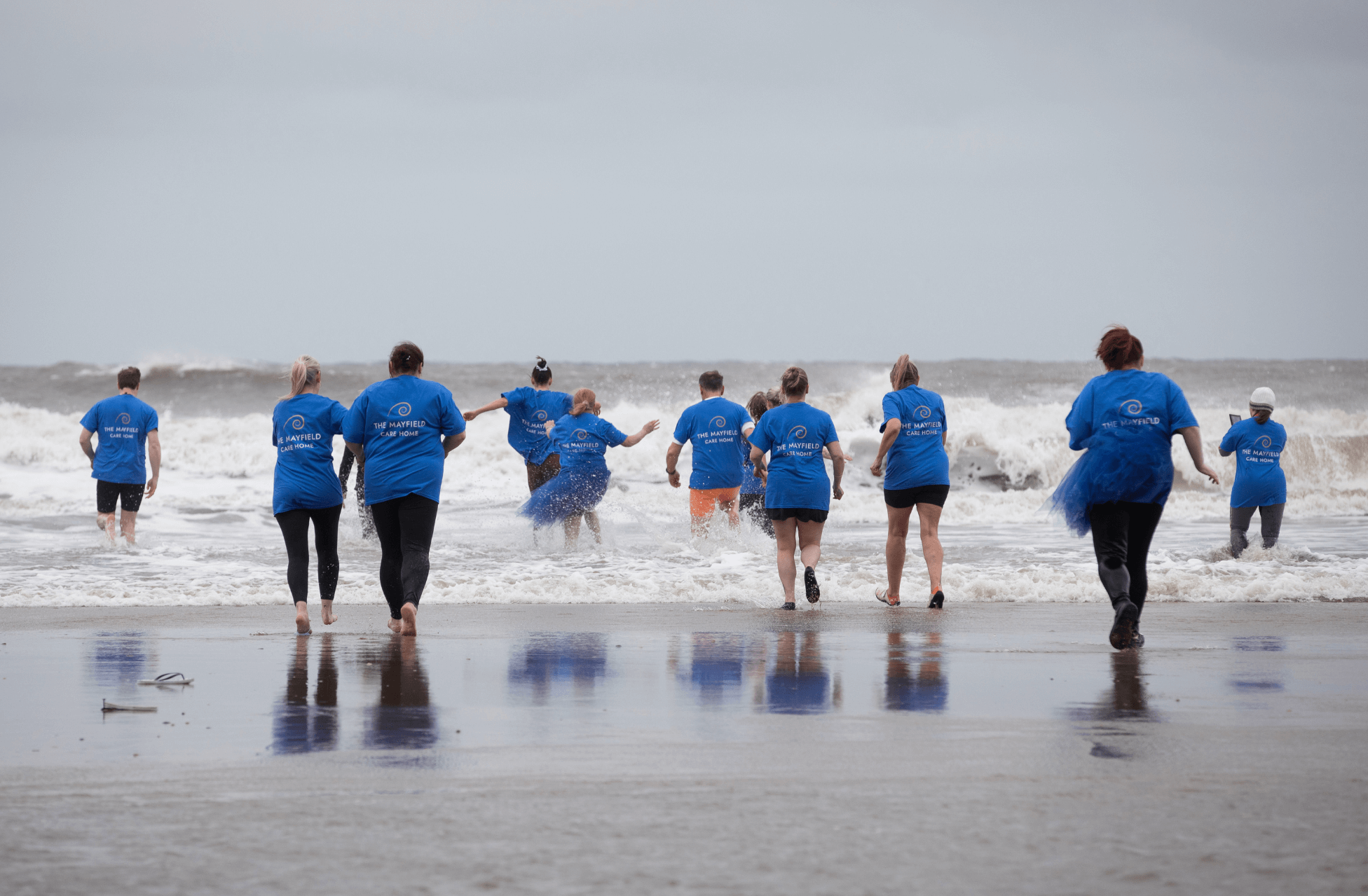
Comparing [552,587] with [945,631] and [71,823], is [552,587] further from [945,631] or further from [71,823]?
[71,823]

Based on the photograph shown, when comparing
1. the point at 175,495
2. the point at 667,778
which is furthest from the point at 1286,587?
the point at 175,495

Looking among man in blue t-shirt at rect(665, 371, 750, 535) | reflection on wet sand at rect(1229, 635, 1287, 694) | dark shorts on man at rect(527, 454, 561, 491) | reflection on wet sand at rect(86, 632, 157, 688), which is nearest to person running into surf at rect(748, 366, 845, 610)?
man in blue t-shirt at rect(665, 371, 750, 535)

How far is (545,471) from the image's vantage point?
545 inches

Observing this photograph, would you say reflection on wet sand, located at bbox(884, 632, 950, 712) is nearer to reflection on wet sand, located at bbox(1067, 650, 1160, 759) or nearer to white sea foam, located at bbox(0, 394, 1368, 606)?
reflection on wet sand, located at bbox(1067, 650, 1160, 759)

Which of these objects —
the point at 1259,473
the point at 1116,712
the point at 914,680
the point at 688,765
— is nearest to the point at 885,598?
the point at 914,680

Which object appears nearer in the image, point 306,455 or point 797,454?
point 306,455

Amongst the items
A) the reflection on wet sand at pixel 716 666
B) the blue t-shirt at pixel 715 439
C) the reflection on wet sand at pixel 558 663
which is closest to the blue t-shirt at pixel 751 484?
the blue t-shirt at pixel 715 439

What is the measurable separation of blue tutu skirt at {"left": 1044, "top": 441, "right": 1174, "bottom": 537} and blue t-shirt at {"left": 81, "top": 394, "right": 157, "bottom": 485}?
9884mm

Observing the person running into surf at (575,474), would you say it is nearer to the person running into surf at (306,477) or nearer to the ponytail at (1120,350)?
Result: the person running into surf at (306,477)

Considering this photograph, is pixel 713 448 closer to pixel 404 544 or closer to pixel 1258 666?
pixel 404 544

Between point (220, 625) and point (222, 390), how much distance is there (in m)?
35.9

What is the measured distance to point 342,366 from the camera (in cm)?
5506

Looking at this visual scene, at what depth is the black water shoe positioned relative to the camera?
7.01 metres

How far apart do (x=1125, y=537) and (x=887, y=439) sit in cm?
250
